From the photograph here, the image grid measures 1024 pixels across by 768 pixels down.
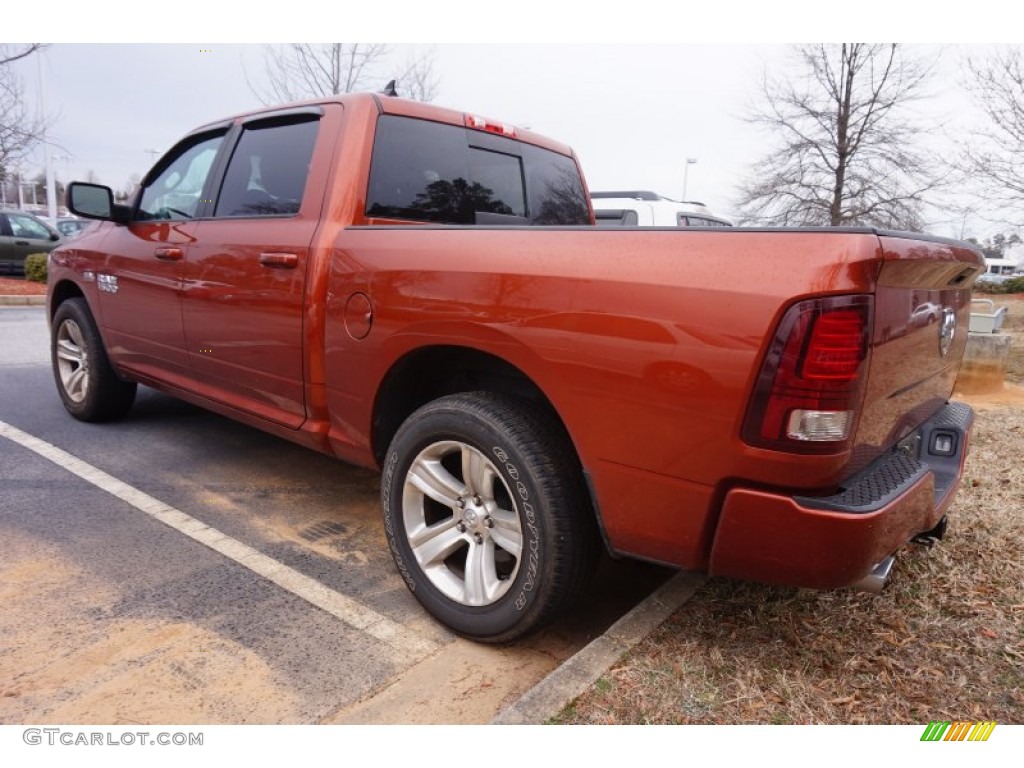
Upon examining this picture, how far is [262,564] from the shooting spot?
2.96 meters

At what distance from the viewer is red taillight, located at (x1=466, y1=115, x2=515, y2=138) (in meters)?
3.43

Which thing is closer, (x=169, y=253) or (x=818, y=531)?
(x=818, y=531)

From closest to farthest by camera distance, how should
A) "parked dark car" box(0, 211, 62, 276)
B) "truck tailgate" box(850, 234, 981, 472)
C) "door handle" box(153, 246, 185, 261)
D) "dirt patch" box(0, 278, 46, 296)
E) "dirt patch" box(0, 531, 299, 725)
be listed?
"truck tailgate" box(850, 234, 981, 472) < "dirt patch" box(0, 531, 299, 725) < "door handle" box(153, 246, 185, 261) < "dirt patch" box(0, 278, 46, 296) < "parked dark car" box(0, 211, 62, 276)

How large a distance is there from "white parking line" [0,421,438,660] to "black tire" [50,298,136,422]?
517 mm

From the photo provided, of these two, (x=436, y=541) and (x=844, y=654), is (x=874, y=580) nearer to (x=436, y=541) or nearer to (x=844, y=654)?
(x=844, y=654)

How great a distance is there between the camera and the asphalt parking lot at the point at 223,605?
2131 mm

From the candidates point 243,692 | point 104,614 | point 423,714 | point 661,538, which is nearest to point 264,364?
point 104,614

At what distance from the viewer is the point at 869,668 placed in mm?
2223

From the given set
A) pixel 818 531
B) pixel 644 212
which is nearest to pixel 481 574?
pixel 818 531

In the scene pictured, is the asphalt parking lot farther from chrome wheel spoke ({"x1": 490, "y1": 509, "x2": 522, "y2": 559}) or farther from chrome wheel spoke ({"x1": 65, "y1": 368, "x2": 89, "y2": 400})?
chrome wheel spoke ({"x1": 65, "y1": 368, "x2": 89, "y2": 400})

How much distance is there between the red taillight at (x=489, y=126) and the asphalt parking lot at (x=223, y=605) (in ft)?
6.46

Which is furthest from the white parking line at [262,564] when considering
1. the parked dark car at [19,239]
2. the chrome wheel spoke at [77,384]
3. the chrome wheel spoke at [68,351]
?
the parked dark car at [19,239]

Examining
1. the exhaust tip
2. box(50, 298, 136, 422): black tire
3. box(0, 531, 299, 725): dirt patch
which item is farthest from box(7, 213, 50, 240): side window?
the exhaust tip
